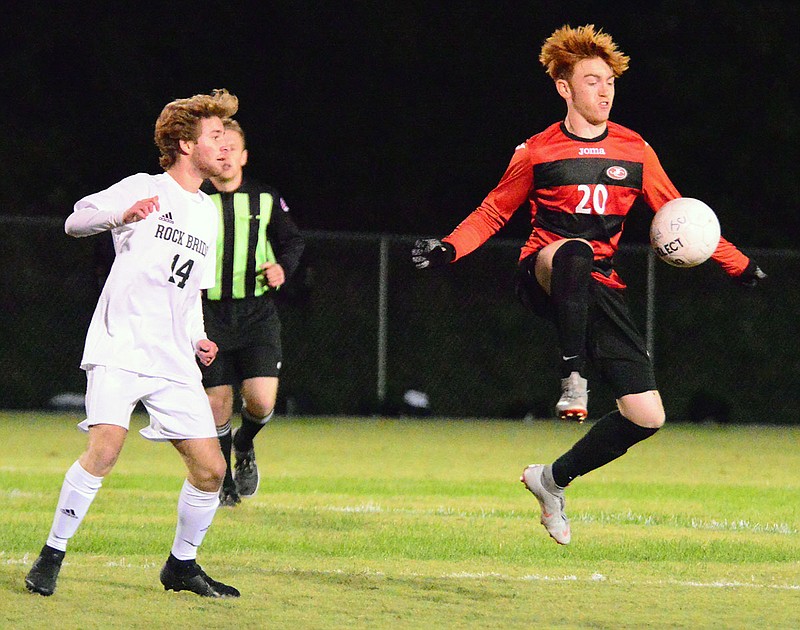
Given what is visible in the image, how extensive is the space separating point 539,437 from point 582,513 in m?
6.77

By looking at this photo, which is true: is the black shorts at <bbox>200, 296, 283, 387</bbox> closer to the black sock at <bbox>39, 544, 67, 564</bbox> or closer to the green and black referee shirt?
the green and black referee shirt

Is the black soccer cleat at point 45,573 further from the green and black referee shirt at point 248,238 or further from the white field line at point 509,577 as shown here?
the green and black referee shirt at point 248,238

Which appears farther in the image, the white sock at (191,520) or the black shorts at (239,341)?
the black shorts at (239,341)

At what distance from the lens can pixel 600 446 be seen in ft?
23.2

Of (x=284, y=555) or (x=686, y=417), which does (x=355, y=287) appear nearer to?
(x=686, y=417)

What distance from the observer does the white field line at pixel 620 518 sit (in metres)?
8.91

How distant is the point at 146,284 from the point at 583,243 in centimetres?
206

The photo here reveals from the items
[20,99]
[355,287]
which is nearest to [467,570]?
[355,287]

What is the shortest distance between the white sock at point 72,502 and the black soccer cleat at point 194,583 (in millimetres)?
427

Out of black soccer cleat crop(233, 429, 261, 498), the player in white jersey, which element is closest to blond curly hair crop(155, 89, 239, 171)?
the player in white jersey

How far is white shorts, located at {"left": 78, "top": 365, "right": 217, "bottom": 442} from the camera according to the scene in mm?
5906

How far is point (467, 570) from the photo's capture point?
7.00 m

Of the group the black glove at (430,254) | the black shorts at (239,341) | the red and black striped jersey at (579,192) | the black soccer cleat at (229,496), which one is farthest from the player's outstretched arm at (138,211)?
the black soccer cleat at (229,496)

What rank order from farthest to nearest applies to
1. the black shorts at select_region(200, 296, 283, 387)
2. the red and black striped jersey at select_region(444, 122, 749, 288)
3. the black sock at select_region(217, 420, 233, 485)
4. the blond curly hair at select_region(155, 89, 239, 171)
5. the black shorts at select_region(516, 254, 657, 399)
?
1. the black sock at select_region(217, 420, 233, 485)
2. the black shorts at select_region(200, 296, 283, 387)
3. the red and black striped jersey at select_region(444, 122, 749, 288)
4. the black shorts at select_region(516, 254, 657, 399)
5. the blond curly hair at select_region(155, 89, 239, 171)
